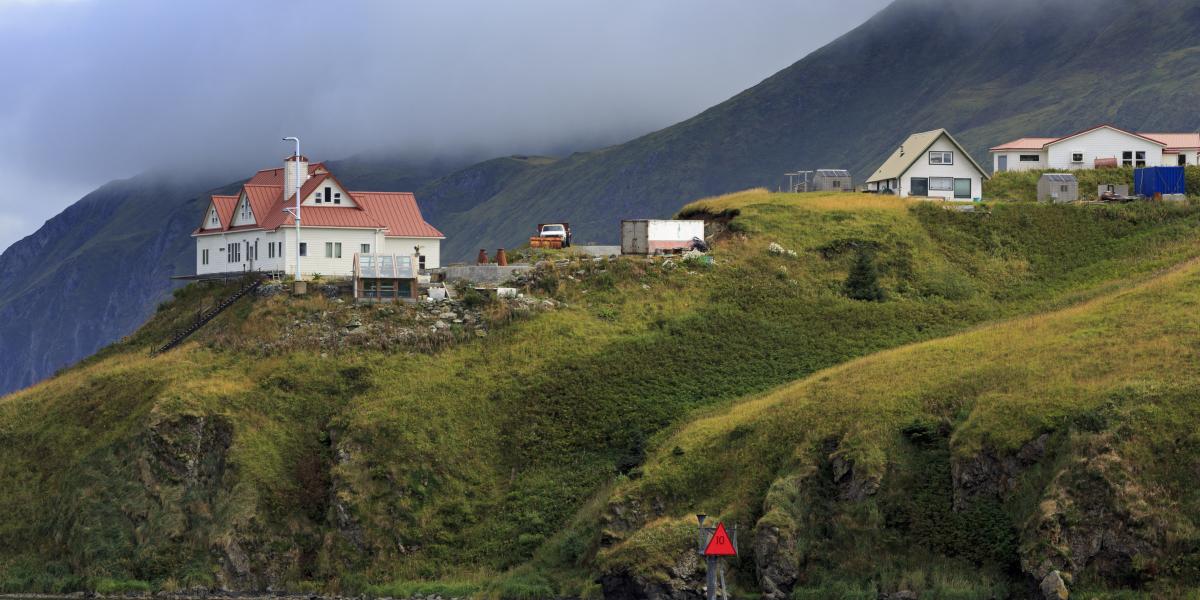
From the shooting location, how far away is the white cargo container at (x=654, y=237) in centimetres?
10775

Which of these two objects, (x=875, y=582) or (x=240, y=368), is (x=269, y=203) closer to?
(x=240, y=368)

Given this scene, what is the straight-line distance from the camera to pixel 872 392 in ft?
245

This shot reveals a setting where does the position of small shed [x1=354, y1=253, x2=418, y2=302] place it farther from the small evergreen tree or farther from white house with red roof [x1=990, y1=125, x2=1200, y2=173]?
white house with red roof [x1=990, y1=125, x2=1200, y2=173]

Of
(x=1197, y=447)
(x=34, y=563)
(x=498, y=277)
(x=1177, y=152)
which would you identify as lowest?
(x=34, y=563)

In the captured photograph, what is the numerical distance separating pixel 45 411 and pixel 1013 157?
8518cm

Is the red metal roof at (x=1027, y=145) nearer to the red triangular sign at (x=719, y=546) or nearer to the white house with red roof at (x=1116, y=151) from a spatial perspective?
the white house with red roof at (x=1116, y=151)

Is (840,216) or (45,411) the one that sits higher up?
(840,216)

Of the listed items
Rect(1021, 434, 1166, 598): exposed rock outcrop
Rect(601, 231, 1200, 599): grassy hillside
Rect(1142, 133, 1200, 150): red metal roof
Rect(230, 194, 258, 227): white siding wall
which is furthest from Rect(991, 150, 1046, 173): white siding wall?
Rect(1021, 434, 1166, 598): exposed rock outcrop

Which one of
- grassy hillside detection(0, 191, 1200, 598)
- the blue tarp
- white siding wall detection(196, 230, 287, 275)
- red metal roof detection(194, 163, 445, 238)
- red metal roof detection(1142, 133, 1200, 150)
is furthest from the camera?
red metal roof detection(1142, 133, 1200, 150)

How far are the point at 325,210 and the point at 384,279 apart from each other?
32.0ft

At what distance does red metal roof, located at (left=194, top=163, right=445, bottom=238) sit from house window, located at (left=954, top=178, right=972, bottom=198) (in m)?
41.9

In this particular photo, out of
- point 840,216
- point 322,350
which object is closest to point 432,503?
point 322,350

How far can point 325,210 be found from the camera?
10200cm

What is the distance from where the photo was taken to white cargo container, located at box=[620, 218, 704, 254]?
107750mm
